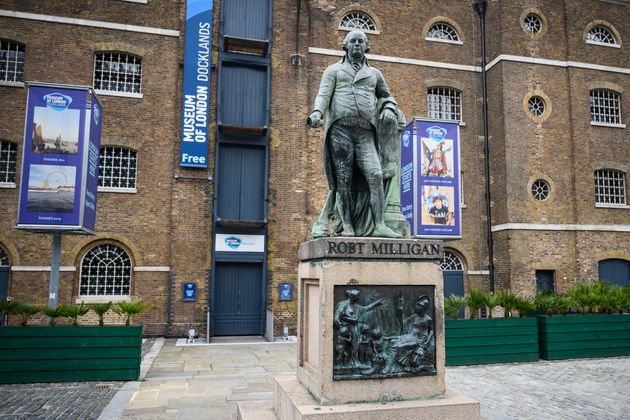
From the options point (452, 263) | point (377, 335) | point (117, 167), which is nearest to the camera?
point (377, 335)

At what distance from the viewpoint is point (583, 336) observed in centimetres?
1088

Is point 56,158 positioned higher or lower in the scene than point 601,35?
lower

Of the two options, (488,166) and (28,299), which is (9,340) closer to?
(28,299)

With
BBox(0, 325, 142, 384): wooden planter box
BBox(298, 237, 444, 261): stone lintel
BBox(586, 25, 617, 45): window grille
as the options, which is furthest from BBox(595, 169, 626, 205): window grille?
BBox(0, 325, 142, 384): wooden planter box

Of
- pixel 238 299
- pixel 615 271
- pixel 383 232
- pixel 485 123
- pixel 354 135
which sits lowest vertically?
pixel 238 299

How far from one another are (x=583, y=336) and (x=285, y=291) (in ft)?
27.7

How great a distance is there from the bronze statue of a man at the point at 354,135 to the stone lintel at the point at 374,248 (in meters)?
0.25

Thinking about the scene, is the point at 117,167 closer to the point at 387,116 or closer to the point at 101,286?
the point at 101,286

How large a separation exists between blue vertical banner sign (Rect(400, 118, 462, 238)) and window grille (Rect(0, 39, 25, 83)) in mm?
12216

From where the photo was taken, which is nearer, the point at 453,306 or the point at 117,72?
the point at 453,306

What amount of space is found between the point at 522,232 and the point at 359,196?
45.7ft

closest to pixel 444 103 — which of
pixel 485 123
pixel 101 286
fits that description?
pixel 485 123

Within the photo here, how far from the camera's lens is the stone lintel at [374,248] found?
4.71 meters

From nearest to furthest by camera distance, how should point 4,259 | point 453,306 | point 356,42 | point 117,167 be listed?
point 356,42
point 453,306
point 4,259
point 117,167
